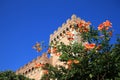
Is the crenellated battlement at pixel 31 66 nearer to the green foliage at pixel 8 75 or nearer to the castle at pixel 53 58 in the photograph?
the castle at pixel 53 58

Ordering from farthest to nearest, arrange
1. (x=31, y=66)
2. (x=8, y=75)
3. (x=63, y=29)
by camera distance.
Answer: (x=31, y=66) < (x=63, y=29) < (x=8, y=75)

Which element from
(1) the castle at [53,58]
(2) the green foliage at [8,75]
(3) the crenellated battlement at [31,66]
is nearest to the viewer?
(2) the green foliage at [8,75]

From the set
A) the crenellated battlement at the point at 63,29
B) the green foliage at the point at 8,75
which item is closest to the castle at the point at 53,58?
the crenellated battlement at the point at 63,29

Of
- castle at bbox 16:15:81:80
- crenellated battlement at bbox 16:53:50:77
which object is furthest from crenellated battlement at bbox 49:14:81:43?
crenellated battlement at bbox 16:53:50:77

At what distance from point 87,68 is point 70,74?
1223mm

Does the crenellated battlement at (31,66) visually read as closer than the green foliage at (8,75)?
No

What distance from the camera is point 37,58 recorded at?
43.3m

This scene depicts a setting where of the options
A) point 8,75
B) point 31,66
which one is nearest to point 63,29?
point 31,66

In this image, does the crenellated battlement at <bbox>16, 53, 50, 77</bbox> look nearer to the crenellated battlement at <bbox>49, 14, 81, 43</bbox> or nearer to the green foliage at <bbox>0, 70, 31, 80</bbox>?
the crenellated battlement at <bbox>49, 14, 81, 43</bbox>

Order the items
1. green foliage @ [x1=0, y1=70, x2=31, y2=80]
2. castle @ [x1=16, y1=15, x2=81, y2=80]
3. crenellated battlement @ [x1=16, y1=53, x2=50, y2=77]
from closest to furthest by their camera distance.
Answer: green foliage @ [x1=0, y1=70, x2=31, y2=80] → castle @ [x1=16, y1=15, x2=81, y2=80] → crenellated battlement @ [x1=16, y1=53, x2=50, y2=77]

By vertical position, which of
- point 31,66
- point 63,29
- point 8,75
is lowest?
point 8,75

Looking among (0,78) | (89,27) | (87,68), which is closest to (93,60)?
(87,68)

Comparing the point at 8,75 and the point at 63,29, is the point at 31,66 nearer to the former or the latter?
the point at 63,29

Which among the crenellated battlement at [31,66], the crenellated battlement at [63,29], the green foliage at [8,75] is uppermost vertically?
the crenellated battlement at [63,29]
